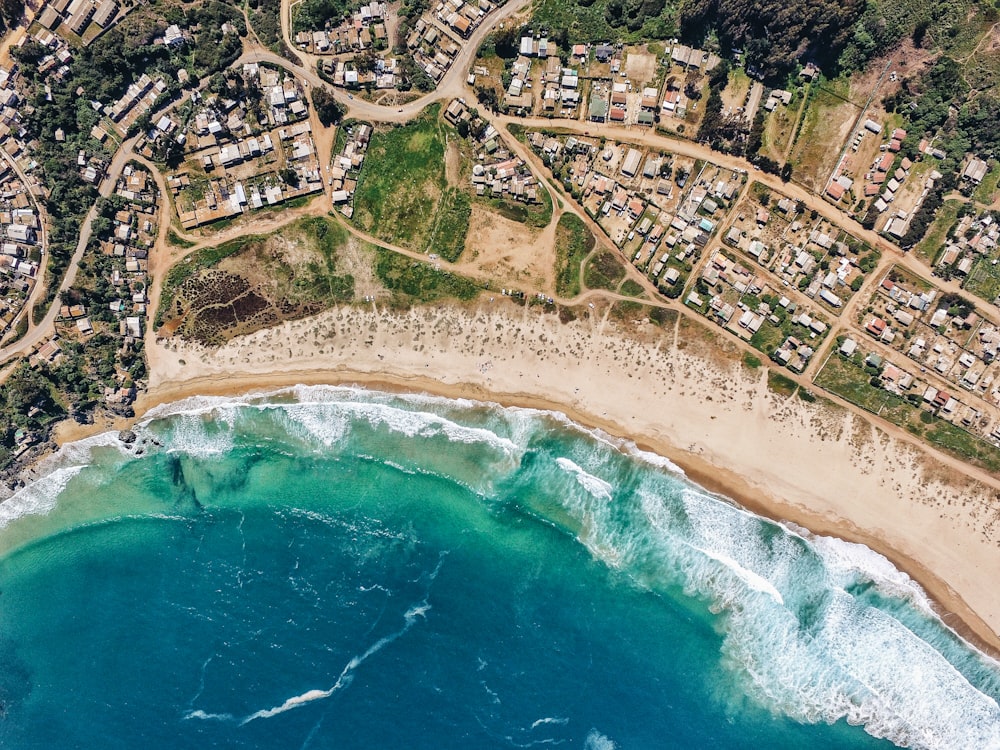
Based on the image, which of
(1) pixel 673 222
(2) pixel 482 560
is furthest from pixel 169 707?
(1) pixel 673 222

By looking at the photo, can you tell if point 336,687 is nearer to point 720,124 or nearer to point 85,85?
point 85,85

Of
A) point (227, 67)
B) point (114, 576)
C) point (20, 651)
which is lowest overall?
point (20, 651)

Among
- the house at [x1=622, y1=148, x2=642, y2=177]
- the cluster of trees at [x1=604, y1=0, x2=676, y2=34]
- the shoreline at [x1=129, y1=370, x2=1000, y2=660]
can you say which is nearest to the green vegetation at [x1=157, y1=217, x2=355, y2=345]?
the shoreline at [x1=129, y1=370, x2=1000, y2=660]

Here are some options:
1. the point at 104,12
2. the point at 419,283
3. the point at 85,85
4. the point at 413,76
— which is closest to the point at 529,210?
the point at 419,283

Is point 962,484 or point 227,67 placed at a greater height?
point 227,67

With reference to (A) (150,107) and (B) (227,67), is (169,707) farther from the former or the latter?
(B) (227,67)

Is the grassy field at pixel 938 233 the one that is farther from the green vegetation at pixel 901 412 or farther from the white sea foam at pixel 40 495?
the white sea foam at pixel 40 495
